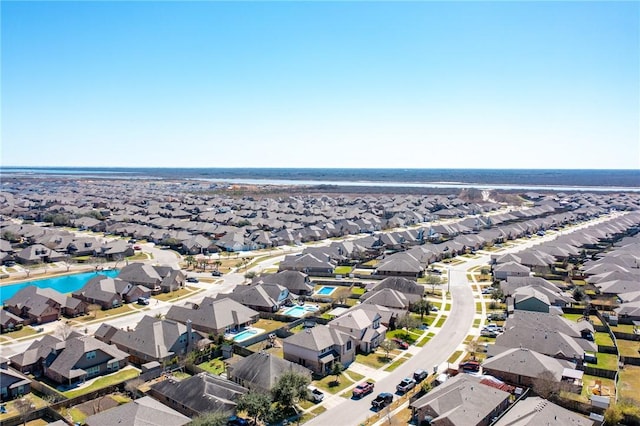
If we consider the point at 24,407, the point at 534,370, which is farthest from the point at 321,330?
the point at 24,407

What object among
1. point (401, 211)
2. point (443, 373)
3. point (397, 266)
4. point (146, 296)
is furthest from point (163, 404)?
point (401, 211)

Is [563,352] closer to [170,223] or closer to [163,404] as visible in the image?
[163,404]

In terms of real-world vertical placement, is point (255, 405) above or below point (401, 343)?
above

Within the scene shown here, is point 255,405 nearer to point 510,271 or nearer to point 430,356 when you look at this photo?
point 430,356

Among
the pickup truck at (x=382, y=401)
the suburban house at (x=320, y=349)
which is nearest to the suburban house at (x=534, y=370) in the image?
the pickup truck at (x=382, y=401)

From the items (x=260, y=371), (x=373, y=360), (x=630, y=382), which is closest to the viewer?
(x=260, y=371)

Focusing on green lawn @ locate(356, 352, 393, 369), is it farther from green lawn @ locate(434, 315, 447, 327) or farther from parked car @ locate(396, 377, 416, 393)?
green lawn @ locate(434, 315, 447, 327)
